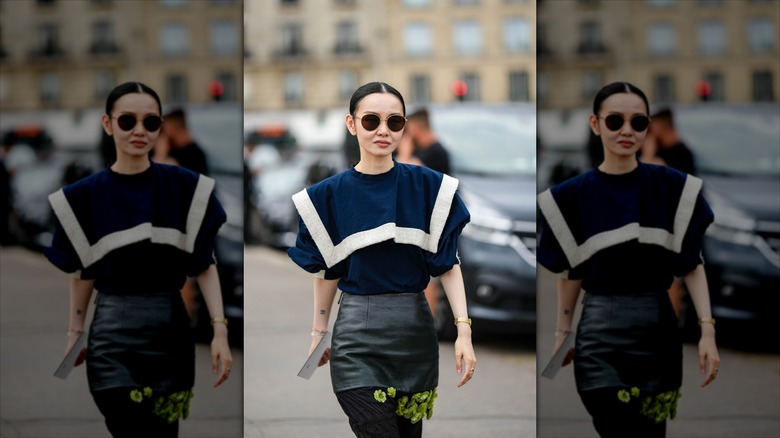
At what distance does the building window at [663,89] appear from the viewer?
4581 mm

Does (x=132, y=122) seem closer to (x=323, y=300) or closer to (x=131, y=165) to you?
(x=131, y=165)

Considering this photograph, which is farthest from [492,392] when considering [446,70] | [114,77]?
[114,77]

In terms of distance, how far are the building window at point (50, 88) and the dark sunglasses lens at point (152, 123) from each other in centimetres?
60

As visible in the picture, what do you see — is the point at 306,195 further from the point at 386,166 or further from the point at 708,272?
the point at 708,272

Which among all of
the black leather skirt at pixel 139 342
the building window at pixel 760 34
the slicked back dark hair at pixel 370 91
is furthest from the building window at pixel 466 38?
the black leather skirt at pixel 139 342

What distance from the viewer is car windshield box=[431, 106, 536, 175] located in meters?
4.67

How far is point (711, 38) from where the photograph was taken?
15.4 ft

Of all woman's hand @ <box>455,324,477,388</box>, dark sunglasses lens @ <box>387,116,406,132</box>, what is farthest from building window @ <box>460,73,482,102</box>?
woman's hand @ <box>455,324,477,388</box>

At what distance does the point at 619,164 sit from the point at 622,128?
148mm

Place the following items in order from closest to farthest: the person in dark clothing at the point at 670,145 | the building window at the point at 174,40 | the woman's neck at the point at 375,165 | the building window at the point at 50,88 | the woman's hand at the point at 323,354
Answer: the woman's neck at the point at 375,165 < the woman's hand at the point at 323,354 < the person in dark clothing at the point at 670,145 < the building window at the point at 174,40 < the building window at the point at 50,88

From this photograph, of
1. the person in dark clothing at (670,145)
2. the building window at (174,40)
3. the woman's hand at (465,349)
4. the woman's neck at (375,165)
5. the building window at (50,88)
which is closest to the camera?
the woman's hand at (465,349)

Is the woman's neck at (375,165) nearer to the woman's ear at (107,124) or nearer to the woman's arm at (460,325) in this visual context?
the woman's arm at (460,325)

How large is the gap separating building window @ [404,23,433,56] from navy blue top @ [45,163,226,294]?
106 centimetres

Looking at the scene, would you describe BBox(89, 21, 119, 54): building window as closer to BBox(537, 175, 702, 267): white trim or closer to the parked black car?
the parked black car
